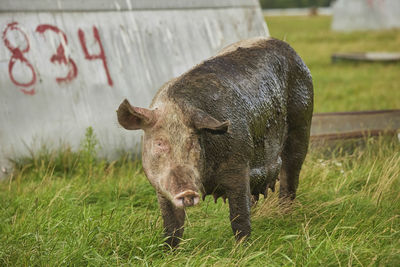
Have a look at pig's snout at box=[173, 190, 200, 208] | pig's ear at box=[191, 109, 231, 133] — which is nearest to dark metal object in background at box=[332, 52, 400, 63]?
pig's ear at box=[191, 109, 231, 133]

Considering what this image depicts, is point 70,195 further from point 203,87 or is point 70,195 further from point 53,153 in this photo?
point 203,87

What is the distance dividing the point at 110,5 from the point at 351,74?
28.6 ft

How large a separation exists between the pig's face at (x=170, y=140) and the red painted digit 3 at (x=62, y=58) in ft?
10.7

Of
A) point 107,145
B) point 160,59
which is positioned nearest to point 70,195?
point 107,145

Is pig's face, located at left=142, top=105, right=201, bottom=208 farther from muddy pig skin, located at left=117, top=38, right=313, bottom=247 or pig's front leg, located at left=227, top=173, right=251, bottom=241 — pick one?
pig's front leg, located at left=227, top=173, right=251, bottom=241

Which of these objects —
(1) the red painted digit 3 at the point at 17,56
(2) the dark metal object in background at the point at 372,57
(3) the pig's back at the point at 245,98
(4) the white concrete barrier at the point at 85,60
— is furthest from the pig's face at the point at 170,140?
(2) the dark metal object in background at the point at 372,57

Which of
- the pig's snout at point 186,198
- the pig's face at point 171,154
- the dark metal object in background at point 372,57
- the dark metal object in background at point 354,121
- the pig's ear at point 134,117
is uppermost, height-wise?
the pig's ear at point 134,117

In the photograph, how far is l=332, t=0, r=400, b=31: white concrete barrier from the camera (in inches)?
1032

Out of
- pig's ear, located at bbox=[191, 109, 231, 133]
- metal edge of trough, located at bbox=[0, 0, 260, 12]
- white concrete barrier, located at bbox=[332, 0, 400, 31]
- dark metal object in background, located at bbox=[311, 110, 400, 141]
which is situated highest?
metal edge of trough, located at bbox=[0, 0, 260, 12]

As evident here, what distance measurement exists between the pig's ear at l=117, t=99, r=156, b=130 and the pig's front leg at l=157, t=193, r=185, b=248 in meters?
0.65

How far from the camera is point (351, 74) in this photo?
48.4ft

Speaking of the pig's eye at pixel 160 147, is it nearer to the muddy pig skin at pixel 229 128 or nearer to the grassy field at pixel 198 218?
the muddy pig skin at pixel 229 128

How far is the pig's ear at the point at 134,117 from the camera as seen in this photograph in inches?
145

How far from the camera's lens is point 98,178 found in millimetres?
5988
